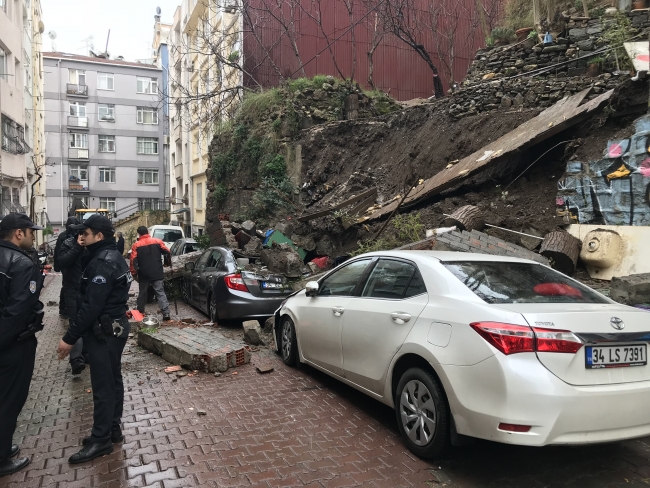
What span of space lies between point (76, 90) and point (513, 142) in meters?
40.8

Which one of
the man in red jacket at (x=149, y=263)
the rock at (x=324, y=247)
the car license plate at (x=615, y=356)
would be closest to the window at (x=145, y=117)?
the rock at (x=324, y=247)

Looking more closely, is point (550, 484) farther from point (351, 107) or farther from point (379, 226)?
point (351, 107)

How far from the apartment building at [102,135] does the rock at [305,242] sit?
100ft

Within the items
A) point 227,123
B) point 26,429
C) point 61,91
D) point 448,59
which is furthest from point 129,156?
point 26,429

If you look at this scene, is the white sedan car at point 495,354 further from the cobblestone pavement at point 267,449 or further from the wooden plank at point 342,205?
the wooden plank at point 342,205

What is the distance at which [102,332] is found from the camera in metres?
3.80

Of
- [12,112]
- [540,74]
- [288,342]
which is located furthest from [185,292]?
[12,112]

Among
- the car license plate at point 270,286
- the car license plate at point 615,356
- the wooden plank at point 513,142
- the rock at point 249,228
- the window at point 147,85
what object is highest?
the window at point 147,85

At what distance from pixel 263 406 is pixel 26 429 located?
6.82ft

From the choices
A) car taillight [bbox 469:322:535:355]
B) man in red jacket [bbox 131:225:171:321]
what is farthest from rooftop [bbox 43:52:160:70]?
car taillight [bbox 469:322:535:355]

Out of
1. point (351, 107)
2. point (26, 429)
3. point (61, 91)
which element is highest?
point (61, 91)

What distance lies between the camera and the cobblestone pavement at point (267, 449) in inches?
134

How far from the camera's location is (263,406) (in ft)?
15.7

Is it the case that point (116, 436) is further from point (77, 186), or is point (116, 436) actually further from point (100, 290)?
point (77, 186)
